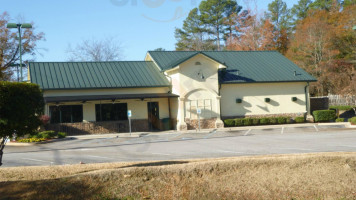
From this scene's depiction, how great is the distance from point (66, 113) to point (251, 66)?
649 inches

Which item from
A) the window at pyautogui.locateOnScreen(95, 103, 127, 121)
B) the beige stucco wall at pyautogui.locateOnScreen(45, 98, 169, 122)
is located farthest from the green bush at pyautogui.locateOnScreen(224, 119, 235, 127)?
Result: the window at pyautogui.locateOnScreen(95, 103, 127, 121)

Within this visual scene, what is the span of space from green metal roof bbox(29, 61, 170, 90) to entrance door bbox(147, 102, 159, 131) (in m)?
1.63

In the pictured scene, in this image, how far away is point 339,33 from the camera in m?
47.4

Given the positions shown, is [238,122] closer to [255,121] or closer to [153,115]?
[255,121]

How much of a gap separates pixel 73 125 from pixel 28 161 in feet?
40.1

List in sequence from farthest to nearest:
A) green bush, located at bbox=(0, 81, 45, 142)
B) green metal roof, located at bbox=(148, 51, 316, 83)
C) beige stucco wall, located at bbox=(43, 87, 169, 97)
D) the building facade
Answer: green metal roof, located at bbox=(148, 51, 316, 83) < the building facade < beige stucco wall, located at bbox=(43, 87, 169, 97) < green bush, located at bbox=(0, 81, 45, 142)

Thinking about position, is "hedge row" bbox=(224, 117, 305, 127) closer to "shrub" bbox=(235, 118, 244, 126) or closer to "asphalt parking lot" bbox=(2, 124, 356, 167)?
"shrub" bbox=(235, 118, 244, 126)

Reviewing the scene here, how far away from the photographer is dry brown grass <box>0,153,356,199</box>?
8.28m

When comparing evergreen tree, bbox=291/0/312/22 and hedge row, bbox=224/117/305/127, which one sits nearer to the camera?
hedge row, bbox=224/117/305/127

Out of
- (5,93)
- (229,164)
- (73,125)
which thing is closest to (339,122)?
(73,125)

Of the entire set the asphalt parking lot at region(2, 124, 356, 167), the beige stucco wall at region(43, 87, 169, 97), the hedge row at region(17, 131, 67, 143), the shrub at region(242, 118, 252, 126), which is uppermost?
the beige stucco wall at region(43, 87, 169, 97)

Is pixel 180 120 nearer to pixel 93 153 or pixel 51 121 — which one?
pixel 51 121

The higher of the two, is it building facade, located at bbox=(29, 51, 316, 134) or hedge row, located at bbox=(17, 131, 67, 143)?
building facade, located at bbox=(29, 51, 316, 134)

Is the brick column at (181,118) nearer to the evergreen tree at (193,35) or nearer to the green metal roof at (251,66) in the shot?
the green metal roof at (251,66)
